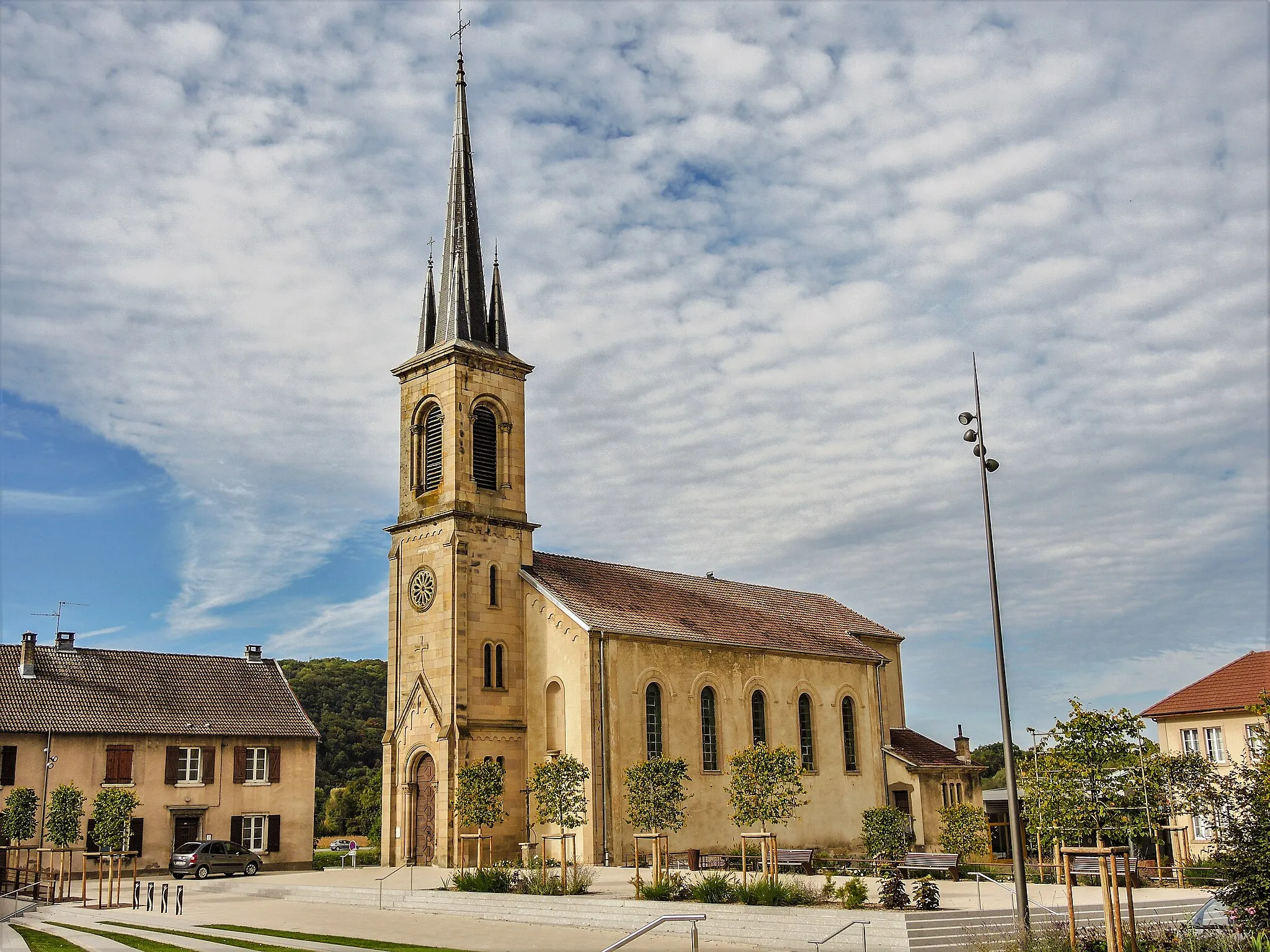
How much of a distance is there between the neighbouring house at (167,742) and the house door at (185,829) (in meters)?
0.05

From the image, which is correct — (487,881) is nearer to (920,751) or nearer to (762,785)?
(762,785)

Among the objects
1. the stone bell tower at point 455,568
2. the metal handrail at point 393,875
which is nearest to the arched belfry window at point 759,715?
the stone bell tower at point 455,568

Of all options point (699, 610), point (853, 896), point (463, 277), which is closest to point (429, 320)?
point (463, 277)

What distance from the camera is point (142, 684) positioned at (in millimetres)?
52688

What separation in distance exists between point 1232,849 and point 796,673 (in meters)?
29.1

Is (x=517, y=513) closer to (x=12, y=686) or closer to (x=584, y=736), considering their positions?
(x=584, y=736)

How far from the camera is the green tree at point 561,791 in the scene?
34750 mm

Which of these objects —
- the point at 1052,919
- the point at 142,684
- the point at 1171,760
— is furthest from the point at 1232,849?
the point at 142,684

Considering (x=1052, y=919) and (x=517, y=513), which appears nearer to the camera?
(x=1052, y=919)

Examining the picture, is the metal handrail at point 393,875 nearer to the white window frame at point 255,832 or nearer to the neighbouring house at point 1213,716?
the white window frame at point 255,832

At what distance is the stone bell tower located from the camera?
41.4m

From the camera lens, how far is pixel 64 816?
41.0 meters

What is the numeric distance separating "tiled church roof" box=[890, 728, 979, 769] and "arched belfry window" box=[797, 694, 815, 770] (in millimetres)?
5292

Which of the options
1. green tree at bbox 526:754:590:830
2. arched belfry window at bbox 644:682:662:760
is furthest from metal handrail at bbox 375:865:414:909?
arched belfry window at bbox 644:682:662:760
